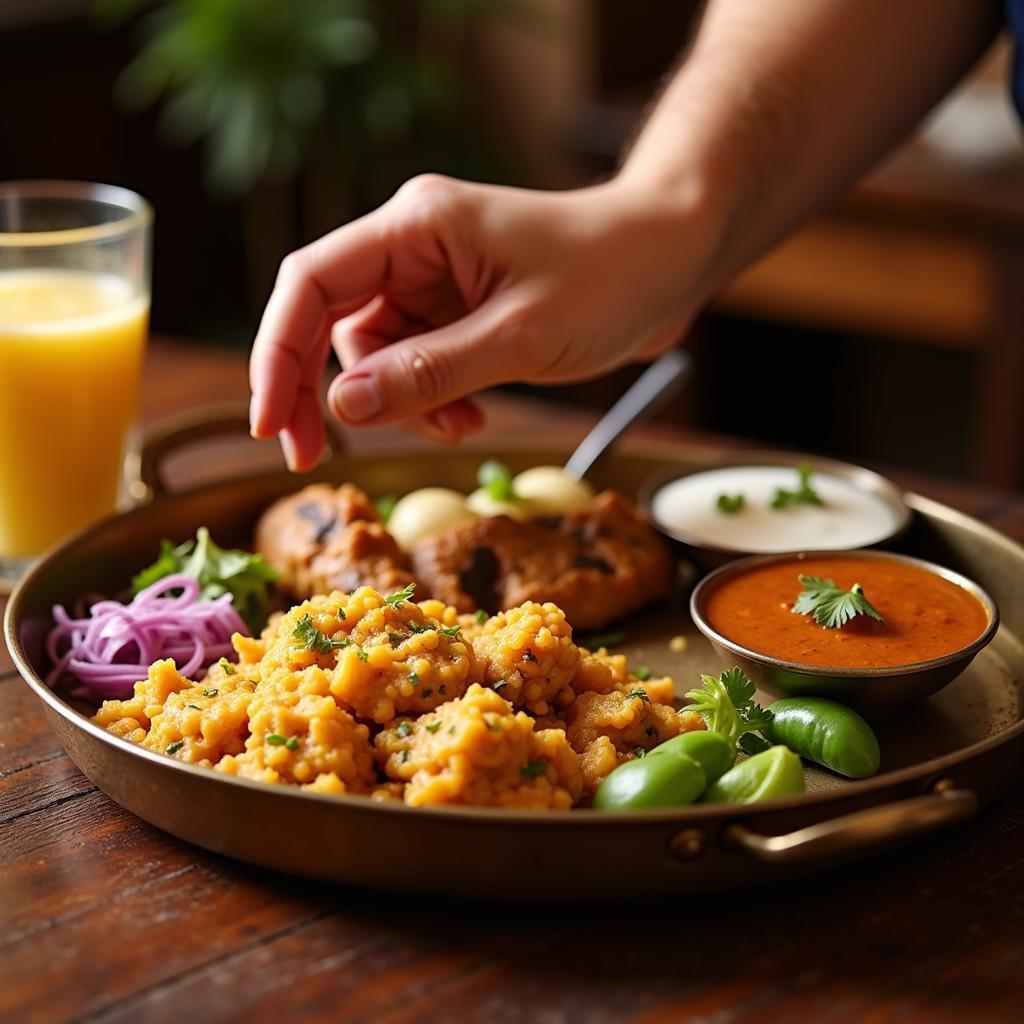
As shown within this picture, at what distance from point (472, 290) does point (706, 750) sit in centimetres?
99

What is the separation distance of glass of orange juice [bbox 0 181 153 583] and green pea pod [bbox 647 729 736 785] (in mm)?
1371

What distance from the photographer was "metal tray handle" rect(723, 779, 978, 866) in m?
1.33

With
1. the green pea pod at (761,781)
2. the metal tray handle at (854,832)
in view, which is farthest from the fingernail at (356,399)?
the metal tray handle at (854,832)

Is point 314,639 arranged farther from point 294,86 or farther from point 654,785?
point 294,86

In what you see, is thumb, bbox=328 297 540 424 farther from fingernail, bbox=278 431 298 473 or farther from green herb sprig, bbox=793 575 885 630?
green herb sprig, bbox=793 575 885 630

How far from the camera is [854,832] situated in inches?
52.4

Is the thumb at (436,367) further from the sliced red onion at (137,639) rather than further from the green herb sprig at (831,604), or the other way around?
the green herb sprig at (831,604)

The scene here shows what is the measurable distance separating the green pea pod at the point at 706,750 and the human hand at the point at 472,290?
2.51 ft

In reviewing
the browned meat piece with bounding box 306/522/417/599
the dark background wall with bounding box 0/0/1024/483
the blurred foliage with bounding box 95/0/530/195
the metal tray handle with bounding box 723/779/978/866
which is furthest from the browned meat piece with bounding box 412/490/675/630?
the blurred foliage with bounding box 95/0/530/195

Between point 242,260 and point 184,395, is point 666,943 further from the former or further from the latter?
point 242,260

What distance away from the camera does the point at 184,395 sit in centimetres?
342

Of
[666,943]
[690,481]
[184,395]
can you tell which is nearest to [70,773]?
[666,943]

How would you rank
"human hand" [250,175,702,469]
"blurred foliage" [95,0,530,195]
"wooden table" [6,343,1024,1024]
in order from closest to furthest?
"wooden table" [6,343,1024,1024], "human hand" [250,175,702,469], "blurred foliage" [95,0,530,195]

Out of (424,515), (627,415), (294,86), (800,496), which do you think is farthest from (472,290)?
(294,86)
